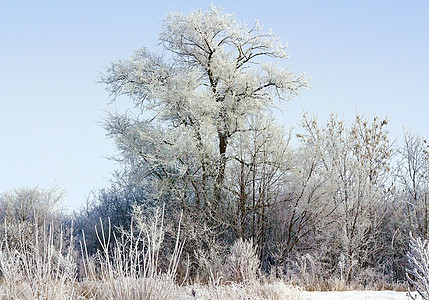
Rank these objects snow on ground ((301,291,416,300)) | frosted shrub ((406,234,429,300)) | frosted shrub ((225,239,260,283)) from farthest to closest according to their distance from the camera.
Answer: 1. frosted shrub ((225,239,260,283))
2. snow on ground ((301,291,416,300))
3. frosted shrub ((406,234,429,300))

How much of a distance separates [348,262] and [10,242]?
10405 millimetres

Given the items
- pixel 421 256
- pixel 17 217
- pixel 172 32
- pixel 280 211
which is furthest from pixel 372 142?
pixel 17 217

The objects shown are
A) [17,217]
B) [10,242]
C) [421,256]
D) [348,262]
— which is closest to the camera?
[421,256]

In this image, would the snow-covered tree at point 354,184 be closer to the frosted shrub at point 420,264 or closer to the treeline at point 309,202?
the treeline at point 309,202

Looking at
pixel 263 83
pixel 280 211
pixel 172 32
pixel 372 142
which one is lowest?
pixel 280 211

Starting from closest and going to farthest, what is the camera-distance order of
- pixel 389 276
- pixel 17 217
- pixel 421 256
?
pixel 421 256 < pixel 389 276 < pixel 17 217

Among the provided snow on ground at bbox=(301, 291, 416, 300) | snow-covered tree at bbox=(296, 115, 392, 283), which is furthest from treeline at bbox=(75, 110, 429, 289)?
snow on ground at bbox=(301, 291, 416, 300)

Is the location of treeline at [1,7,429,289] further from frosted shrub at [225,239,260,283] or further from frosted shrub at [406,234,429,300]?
frosted shrub at [406,234,429,300]

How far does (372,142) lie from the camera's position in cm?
1402

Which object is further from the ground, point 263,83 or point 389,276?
point 263,83

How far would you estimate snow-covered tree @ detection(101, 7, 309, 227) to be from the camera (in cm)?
1444

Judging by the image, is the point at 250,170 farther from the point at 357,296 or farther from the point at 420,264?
the point at 420,264

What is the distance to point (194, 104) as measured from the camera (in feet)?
48.2

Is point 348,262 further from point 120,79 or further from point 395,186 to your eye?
point 120,79
